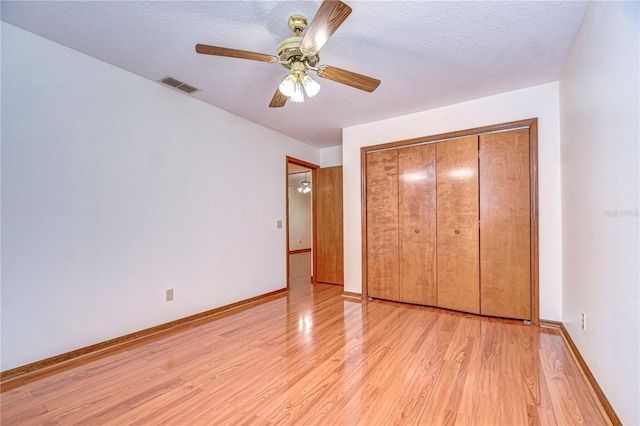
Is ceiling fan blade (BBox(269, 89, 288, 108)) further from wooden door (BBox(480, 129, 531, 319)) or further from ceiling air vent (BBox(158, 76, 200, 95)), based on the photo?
wooden door (BBox(480, 129, 531, 319))

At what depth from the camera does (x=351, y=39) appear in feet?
6.64

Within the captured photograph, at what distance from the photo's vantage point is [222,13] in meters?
1.76

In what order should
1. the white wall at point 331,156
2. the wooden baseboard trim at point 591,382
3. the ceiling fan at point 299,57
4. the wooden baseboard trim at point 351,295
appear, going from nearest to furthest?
the wooden baseboard trim at point 591,382
the ceiling fan at point 299,57
the wooden baseboard trim at point 351,295
the white wall at point 331,156

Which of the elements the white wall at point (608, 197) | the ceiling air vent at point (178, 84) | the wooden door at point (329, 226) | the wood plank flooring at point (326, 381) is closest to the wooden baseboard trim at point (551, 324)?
the wood plank flooring at point (326, 381)

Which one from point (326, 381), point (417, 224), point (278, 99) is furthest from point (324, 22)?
point (417, 224)

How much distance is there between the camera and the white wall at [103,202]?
6.29ft

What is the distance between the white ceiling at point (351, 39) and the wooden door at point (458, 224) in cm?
64

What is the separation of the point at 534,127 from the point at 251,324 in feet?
11.6

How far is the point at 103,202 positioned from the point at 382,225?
9.85 ft

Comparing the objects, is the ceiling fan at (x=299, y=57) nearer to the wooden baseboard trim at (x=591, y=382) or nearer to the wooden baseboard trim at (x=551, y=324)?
the wooden baseboard trim at (x=591, y=382)

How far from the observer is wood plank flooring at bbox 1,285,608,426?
1.51 m

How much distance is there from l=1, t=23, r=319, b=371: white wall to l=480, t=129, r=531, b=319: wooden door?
2911mm

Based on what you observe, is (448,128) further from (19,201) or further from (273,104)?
(19,201)

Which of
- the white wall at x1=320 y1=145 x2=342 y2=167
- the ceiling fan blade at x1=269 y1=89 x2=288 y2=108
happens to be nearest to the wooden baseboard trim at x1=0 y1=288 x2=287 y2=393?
the ceiling fan blade at x1=269 y1=89 x2=288 y2=108
